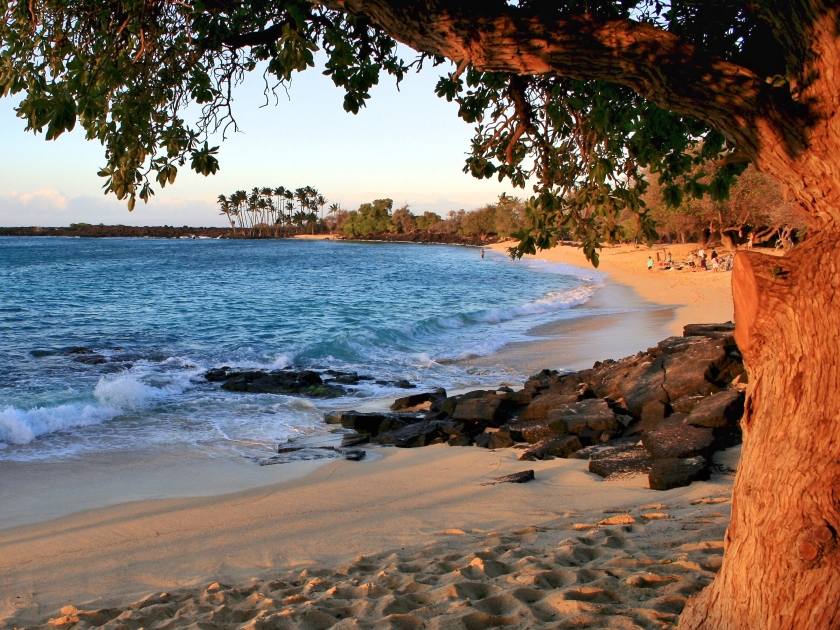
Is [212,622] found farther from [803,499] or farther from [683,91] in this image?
[683,91]

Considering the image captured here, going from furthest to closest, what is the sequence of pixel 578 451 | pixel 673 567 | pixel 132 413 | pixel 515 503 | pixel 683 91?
pixel 132 413 < pixel 578 451 < pixel 515 503 < pixel 673 567 < pixel 683 91

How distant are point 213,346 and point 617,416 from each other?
1565 centimetres

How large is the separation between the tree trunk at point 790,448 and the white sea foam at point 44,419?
410 inches

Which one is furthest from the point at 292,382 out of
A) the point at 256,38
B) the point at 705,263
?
the point at 705,263

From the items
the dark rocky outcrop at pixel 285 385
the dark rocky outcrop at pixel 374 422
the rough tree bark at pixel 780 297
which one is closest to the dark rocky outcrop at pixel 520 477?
the dark rocky outcrop at pixel 374 422

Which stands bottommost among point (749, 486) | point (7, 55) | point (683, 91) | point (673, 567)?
point (673, 567)

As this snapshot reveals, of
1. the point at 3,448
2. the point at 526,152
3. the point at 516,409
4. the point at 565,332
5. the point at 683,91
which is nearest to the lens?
the point at 683,91

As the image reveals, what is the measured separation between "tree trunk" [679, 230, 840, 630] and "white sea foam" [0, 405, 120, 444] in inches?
410

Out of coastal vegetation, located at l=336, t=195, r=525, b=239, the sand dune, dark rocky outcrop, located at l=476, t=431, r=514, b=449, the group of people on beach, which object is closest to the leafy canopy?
the sand dune

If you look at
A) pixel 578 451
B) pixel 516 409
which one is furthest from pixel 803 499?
pixel 516 409

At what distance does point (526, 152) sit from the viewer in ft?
19.0

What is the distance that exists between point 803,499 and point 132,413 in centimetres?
1169

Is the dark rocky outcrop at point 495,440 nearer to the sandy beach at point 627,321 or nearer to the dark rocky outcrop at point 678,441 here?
the dark rocky outcrop at point 678,441

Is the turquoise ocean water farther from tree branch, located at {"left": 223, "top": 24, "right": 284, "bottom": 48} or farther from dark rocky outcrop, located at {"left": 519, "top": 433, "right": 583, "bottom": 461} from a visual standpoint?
tree branch, located at {"left": 223, "top": 24, "right": 284, "bottom": 48}
